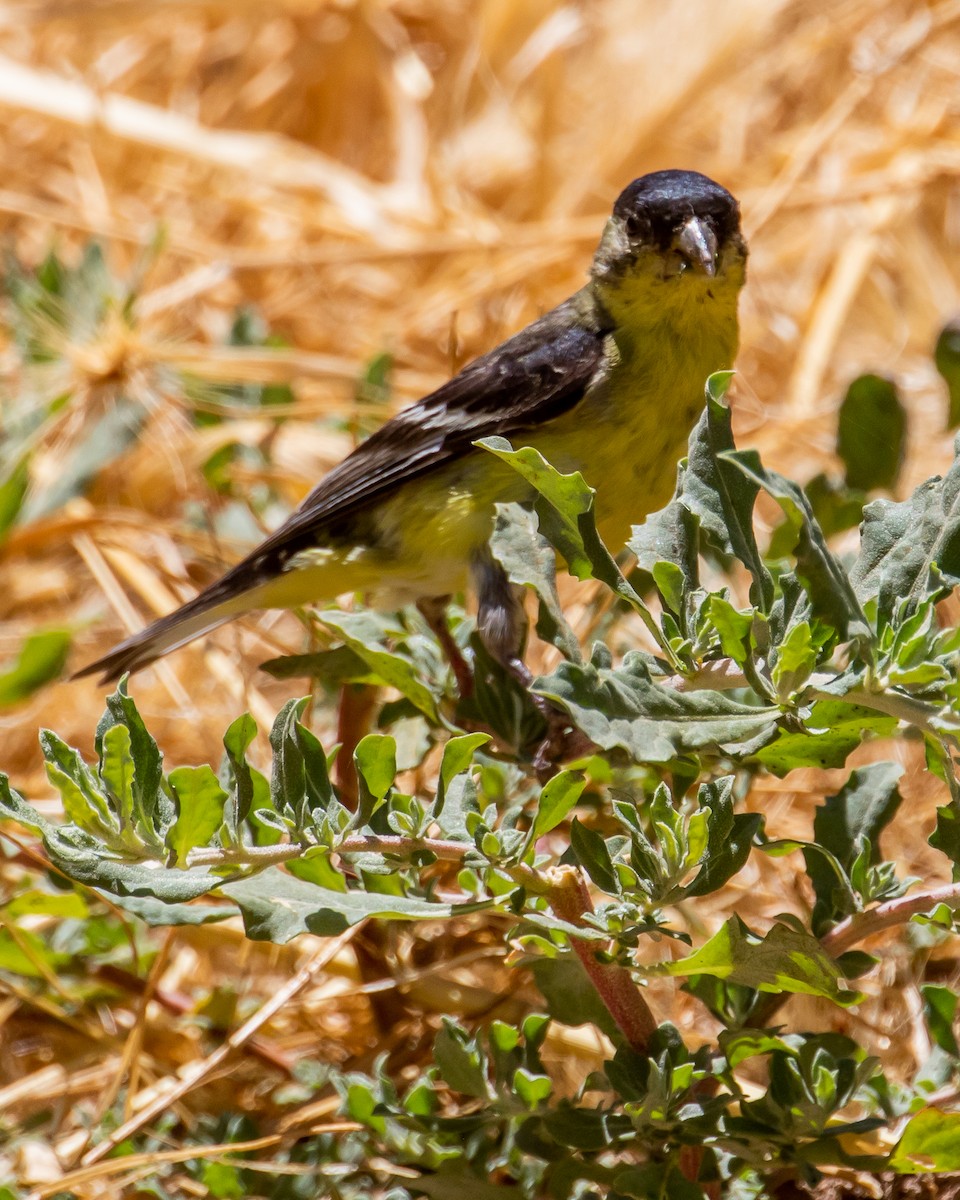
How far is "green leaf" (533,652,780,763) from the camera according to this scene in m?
1.12

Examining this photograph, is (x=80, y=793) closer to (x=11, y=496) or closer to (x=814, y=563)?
(x=814, y=563)

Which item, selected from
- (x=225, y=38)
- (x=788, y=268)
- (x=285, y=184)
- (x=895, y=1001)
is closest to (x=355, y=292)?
(x=285, y=184)

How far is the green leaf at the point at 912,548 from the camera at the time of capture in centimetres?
122

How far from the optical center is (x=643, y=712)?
1.17 metres

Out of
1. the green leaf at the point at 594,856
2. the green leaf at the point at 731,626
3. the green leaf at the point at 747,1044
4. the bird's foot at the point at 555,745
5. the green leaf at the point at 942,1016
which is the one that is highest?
the green leaf at the point at 731,626

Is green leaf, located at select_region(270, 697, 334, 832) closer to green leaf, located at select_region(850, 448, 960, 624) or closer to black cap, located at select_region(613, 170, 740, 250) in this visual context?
green leaf, located at select_region(850, 448, 960, 624)

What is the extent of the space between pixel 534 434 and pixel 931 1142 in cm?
121

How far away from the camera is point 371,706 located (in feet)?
6.89

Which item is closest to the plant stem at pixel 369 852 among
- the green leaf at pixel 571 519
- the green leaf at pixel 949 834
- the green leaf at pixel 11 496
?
the green leaf at pixel 571 519

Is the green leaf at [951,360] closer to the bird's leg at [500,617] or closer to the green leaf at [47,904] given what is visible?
the bird's leg at [500,617]

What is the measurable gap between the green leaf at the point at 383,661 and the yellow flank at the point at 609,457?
49cm

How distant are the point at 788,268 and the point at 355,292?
4.08ft

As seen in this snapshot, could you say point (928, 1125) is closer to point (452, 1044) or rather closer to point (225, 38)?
point (452, 1044)

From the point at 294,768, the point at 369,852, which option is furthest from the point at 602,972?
the point at 294,768
